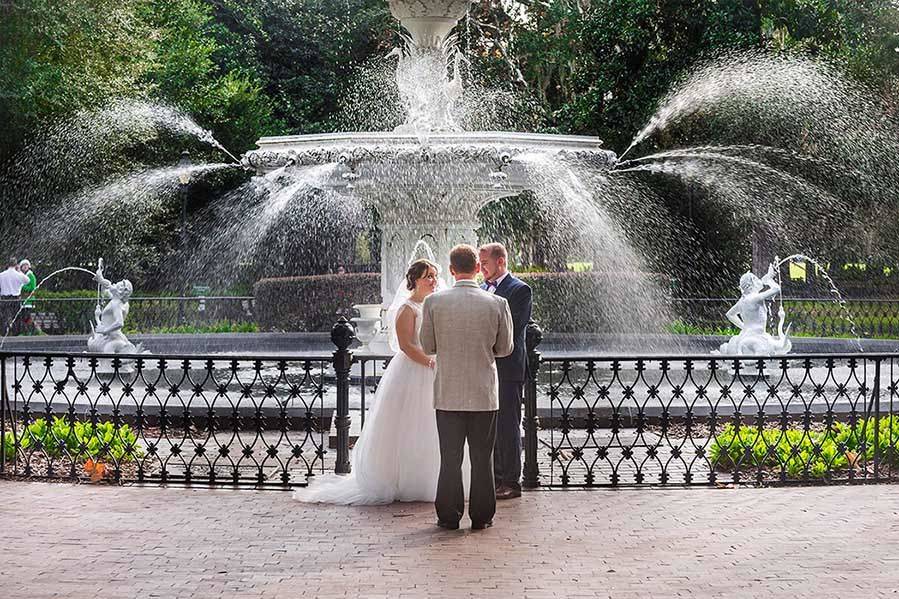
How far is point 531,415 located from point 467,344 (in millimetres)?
1681

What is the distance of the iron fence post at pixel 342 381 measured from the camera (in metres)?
9.47

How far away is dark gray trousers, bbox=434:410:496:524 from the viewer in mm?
7898

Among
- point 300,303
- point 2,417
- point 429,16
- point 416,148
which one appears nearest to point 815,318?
point 300,303

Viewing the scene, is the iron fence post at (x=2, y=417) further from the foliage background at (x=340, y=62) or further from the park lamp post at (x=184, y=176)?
the foliage background at (x=340, y=62)

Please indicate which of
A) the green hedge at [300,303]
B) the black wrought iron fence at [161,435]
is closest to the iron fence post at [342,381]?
the black wrought iron fence at [161,435]

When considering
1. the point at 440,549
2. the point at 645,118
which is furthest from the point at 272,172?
the point at 645,118

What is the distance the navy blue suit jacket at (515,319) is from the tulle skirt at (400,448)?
1.76 ft

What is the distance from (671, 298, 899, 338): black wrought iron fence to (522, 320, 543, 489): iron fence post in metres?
14.8

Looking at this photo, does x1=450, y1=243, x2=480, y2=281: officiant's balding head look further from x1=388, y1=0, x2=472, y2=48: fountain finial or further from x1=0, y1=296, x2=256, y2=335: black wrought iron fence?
x1=0, y1=296, x2=256, y2=335: black wrought iron fence

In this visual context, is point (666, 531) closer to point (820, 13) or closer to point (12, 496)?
point (12, 496)

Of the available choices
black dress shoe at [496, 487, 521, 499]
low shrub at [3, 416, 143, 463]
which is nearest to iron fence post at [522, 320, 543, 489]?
black dress shoe at [496, 487, 521, 499]

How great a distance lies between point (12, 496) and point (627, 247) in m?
23.7

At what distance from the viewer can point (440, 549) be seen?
7.36m

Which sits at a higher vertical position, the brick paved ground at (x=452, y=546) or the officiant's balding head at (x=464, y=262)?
the officiant's balding head at (x=464, y=262)
